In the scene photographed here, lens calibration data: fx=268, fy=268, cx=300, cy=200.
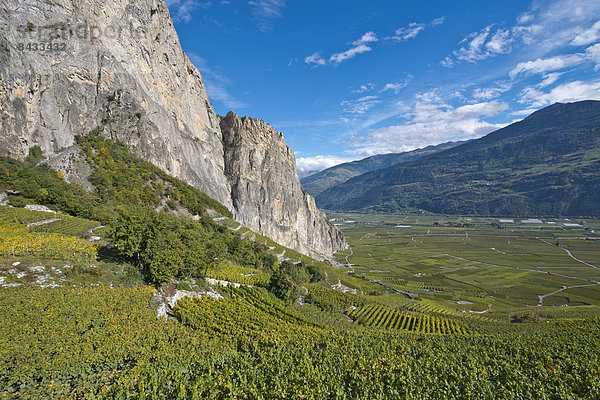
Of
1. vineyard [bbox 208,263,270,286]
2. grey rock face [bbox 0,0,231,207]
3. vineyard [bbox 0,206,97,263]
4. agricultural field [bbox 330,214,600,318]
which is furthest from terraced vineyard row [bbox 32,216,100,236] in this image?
agricultural field [bbox 330,214,600,318]

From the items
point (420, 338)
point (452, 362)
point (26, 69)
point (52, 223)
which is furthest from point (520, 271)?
point (26, 69)

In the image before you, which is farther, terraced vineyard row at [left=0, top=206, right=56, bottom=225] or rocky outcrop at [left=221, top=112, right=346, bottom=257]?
rocky outcrop at [left=221, top=112, right=346, bottom=257]

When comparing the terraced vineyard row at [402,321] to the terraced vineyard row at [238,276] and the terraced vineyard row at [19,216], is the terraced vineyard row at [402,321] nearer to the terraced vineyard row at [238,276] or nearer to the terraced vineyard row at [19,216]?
the terraced vineyard row at [238,276]

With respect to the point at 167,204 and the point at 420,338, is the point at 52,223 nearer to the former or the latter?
the point at 167,204

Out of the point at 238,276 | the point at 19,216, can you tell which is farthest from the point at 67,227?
the point at 238,276

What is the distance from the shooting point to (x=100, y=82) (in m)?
68.2

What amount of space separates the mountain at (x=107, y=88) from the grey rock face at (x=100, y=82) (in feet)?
0.68

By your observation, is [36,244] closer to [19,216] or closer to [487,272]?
[19,216]

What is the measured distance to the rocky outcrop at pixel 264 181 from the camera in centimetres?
12106

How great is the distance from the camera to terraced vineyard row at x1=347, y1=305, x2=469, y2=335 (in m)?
45.4

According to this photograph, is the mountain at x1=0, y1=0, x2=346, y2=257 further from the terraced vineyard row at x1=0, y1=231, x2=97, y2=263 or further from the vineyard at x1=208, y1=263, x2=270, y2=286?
the vineyard at x1=208, y1=263, x2=270, y2=286

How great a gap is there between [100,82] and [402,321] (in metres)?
89.4

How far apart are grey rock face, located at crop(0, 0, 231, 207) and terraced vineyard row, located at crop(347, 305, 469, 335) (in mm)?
69425

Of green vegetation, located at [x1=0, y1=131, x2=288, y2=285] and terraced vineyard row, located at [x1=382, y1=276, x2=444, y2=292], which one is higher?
green vegetation, located at [x1=0, y1=131, x2=288, y2=285]
